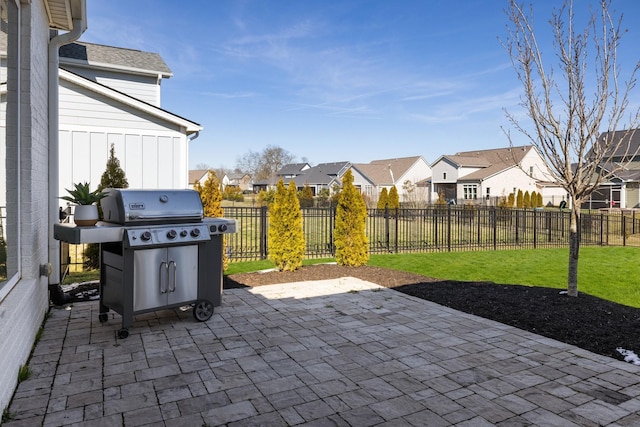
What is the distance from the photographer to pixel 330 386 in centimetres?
294

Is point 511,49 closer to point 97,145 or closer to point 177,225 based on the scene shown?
point 177,225

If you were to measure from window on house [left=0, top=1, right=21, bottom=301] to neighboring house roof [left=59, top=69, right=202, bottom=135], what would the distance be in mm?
6255

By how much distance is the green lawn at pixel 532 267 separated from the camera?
272 inches

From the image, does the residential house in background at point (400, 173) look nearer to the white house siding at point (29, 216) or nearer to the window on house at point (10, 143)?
the white house siding at point (29, 216)

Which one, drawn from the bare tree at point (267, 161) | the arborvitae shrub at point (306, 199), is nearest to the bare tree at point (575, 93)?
the arborvitae shrub at point (306, 199)

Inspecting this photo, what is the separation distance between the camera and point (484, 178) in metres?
33.8

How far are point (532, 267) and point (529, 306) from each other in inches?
167

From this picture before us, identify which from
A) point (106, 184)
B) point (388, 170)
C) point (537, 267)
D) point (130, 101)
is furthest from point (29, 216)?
point (388, 170)

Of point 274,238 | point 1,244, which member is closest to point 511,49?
point 274,238

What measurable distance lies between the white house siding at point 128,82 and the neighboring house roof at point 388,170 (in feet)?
104

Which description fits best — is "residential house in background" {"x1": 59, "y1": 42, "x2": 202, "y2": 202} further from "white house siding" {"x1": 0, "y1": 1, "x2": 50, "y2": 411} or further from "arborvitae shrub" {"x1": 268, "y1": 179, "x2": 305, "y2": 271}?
"white house siding" {"x1": 0, "y1": 1, "x2": 50, "y2": 411}

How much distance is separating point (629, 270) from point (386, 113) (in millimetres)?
22702

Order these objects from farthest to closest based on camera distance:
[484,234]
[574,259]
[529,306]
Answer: [484,234]
[574,259]
[529,306]

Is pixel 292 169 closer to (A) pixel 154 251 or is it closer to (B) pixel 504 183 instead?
(B) pixel 504 183
